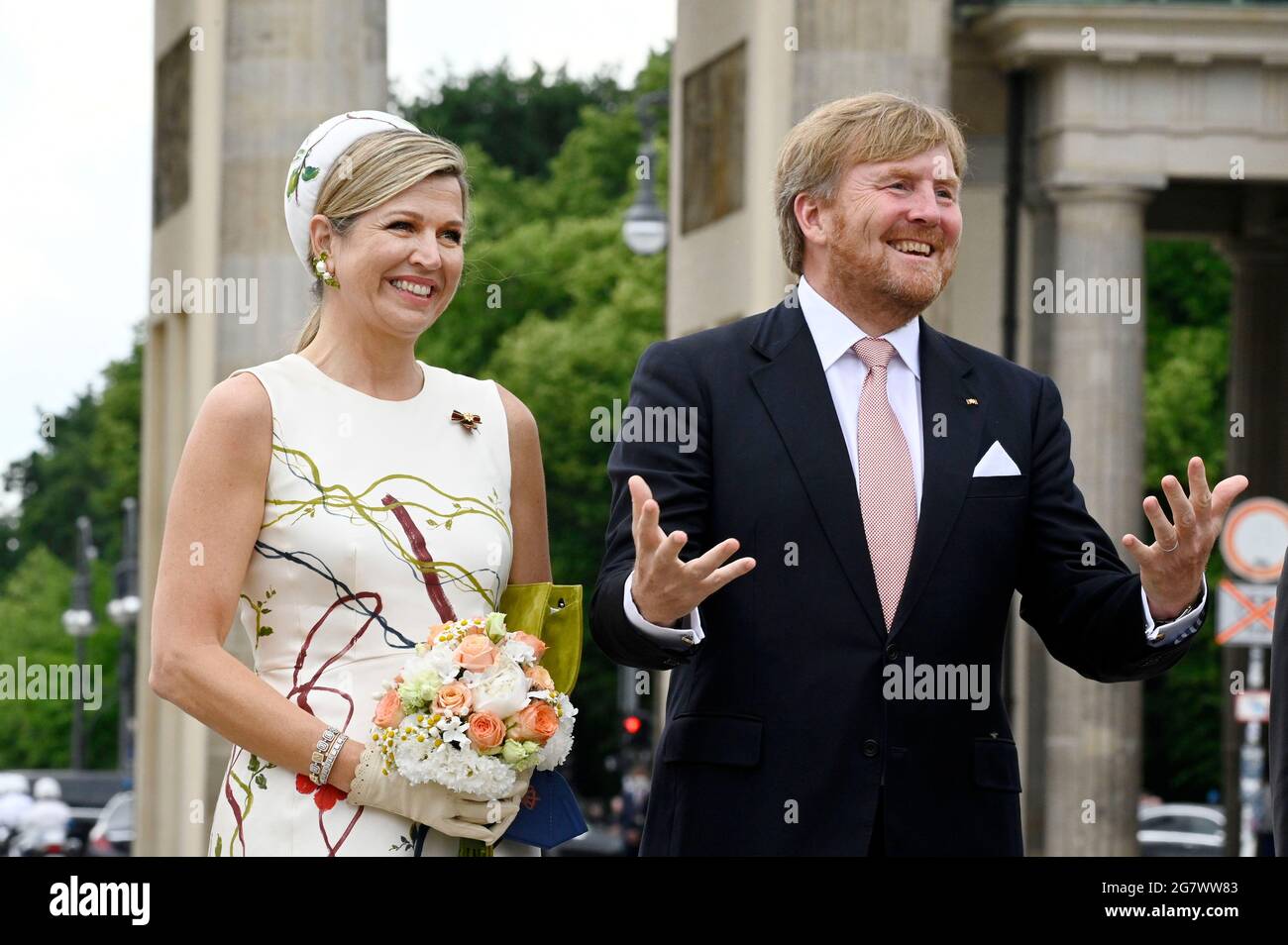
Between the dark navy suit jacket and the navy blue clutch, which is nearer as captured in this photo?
the navy blue clutch

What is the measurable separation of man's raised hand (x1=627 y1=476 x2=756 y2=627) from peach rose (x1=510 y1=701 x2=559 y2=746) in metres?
0.33

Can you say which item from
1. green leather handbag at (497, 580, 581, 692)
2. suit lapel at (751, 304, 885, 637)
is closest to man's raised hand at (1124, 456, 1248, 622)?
suit lapel at (751, 304, 885, 637)

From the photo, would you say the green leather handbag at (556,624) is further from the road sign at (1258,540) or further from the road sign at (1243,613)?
the road sign at (1258,540)

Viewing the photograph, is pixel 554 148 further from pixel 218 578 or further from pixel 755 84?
pixel 218 578

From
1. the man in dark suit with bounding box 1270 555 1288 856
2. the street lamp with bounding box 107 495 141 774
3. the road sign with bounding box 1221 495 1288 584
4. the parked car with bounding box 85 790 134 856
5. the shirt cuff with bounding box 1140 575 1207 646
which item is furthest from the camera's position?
the street lamp with bounding box 107 495 141 774

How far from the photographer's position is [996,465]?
497 cm

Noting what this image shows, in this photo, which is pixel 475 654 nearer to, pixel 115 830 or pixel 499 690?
pixel 499 690

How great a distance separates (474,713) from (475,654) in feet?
0.38

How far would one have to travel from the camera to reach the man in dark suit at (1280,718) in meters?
4.51

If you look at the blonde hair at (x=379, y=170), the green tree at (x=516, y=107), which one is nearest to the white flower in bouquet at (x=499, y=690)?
the blonde hair at (x=379, y=170)

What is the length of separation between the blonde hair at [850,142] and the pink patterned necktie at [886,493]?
1.39 feet

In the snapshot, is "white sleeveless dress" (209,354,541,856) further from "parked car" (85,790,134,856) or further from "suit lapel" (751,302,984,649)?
"parked car" (85,790,134,856)

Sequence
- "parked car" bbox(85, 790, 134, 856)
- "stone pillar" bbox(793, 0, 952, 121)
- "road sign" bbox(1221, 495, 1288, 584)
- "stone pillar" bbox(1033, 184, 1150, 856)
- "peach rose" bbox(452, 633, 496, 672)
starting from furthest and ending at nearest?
"parked car" bbox(85, 790, 134, 856) < "stone pillar" bbox(1033, 184, 1150, 856) < "road sign" bbox(1221, 495, 1288, 584) < "stone pillar" bbox(793, 0, 952, 121) < "peach rose" bbox(452, 633, 496, 672)

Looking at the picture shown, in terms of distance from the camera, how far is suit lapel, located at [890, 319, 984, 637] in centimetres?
482
